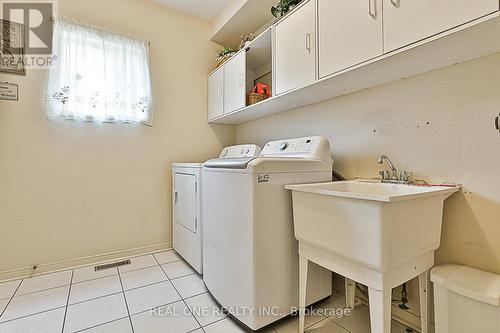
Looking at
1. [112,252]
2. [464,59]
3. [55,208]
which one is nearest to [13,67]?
[55,208]

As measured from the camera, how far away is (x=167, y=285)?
71.4 inches

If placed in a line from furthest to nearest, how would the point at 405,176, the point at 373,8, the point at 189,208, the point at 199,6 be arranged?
the point at 199,6
the point at 189,208
the point at 405,176
the point at 373,8

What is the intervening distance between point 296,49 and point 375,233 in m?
1.26

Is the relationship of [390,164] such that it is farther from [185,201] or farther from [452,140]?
[185,201]

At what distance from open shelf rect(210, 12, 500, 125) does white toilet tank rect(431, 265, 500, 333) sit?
102 cm

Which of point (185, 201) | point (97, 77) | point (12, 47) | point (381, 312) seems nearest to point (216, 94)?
point (97, 77)

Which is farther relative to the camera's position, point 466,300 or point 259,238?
point 259,238

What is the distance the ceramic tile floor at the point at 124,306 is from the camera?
53.1 inches

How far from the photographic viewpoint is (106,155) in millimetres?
2252

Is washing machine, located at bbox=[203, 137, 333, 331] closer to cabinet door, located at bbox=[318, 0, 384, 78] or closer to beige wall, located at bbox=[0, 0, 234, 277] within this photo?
cabinet door, located at bbox=[318, 0, 384, 78]

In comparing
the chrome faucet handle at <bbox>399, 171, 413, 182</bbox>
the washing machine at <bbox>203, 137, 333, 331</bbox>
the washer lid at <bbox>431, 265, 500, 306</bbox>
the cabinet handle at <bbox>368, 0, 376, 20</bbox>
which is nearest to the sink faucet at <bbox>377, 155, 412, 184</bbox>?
the chrome faucet handle at <bbox>399, 171, 413, 182</bbox>

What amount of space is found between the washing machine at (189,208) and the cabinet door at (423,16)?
1.12 metres

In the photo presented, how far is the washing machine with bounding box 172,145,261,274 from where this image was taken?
6.30 ft

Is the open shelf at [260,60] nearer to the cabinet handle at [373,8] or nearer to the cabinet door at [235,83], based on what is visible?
the cabinet door at [235,83]
